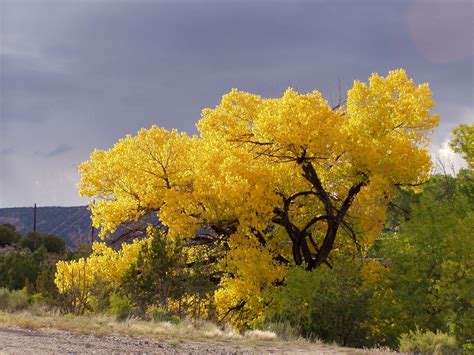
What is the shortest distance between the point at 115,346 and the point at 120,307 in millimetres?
9421

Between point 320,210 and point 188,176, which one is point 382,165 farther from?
point 188,176

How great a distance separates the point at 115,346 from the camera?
1500 cm

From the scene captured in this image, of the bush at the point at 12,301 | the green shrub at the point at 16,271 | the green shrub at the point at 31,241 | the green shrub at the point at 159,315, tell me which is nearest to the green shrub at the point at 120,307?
the green shrub at the point at 159,315

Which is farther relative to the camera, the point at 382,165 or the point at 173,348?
the point at 382,165

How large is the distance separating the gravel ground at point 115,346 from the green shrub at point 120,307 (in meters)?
5.95

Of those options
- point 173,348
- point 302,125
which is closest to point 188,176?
point 302,125

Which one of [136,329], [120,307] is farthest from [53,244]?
[136,329]

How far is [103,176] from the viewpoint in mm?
32938

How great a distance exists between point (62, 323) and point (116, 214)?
542 inches

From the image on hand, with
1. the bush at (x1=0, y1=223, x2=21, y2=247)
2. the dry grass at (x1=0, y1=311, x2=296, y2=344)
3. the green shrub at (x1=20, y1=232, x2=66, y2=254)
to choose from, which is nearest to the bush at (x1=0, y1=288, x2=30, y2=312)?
the dry grass at (x1=0, y1=311, x2=296, y2=344)

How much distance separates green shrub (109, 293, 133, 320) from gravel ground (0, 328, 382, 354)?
19.5 feet

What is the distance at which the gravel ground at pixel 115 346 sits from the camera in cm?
1370

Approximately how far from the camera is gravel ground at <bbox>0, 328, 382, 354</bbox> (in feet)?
44.9

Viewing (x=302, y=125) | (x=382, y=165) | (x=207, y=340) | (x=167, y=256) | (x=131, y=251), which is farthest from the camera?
(x=131, y=251)
